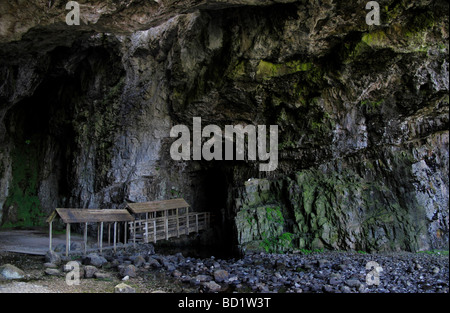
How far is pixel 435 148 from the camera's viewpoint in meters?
17.1

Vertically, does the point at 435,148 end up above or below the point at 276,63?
below

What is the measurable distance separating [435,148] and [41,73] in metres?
20.5

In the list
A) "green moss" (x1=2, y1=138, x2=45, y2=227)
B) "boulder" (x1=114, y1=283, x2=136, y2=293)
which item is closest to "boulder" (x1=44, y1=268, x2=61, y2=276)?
"boulder" (x1=114, y1=283, x2=136, y2=293)

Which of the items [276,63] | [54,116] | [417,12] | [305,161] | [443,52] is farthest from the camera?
[54,116]

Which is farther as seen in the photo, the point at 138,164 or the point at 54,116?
the point at 54,116

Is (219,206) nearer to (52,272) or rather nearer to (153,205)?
(153,205)

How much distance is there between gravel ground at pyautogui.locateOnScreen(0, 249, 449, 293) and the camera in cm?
988

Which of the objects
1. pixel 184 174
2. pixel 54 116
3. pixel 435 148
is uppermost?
pixel 54 116

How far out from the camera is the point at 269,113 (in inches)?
729

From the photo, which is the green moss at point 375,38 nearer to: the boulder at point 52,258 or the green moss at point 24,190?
the boulder at point 52,258

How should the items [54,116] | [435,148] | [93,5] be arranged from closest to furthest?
[93,5] → [435,148] → [54,116]

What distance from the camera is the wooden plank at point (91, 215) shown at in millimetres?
12117

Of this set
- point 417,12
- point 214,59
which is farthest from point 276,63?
point 417,12
